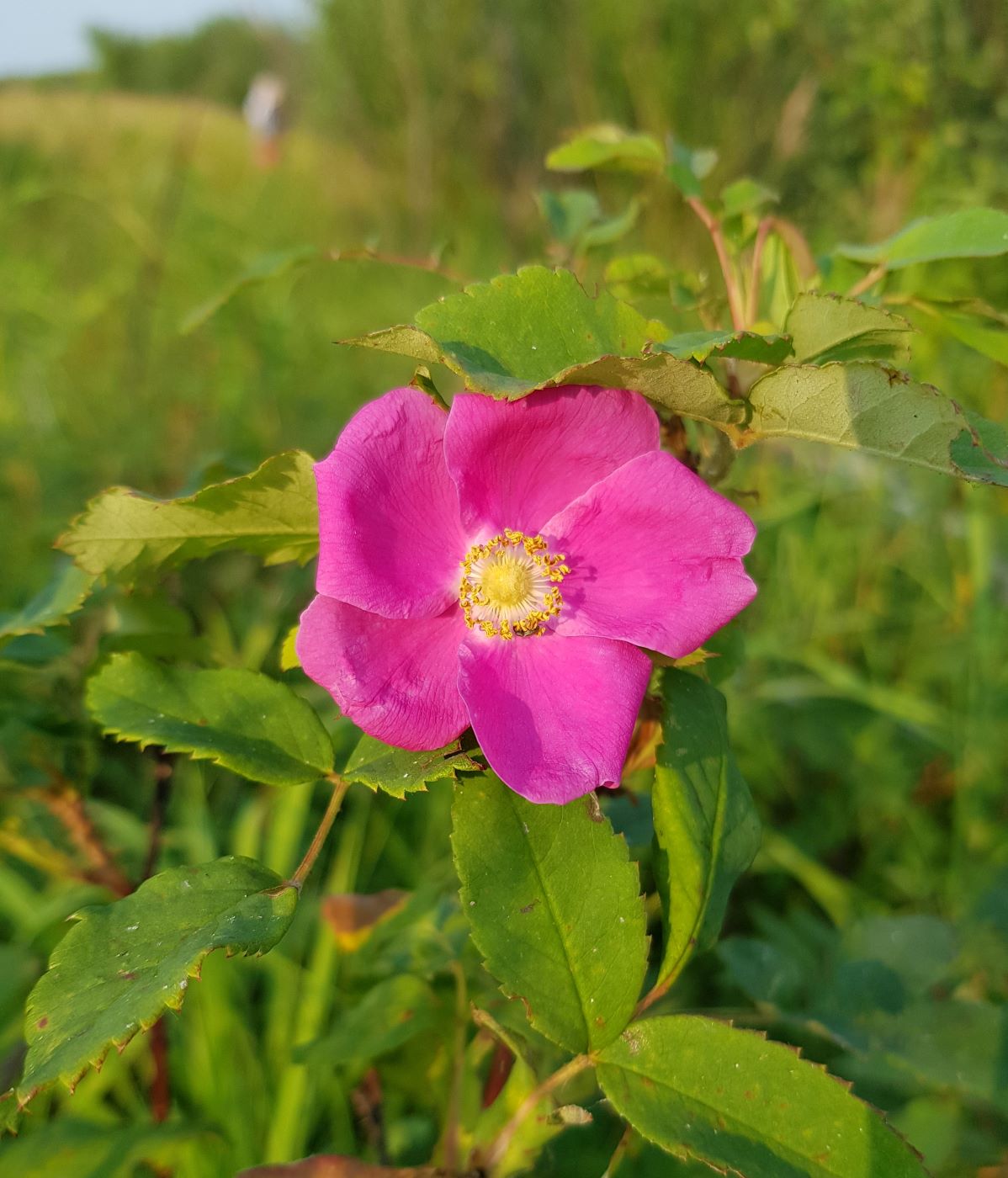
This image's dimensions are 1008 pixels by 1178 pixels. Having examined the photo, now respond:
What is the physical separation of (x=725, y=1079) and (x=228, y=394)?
2.09 meters

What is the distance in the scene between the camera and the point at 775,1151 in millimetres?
420

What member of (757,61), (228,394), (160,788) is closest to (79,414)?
(228,394)

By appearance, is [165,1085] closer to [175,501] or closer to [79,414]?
[175,501]

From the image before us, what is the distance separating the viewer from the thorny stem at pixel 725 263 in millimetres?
558

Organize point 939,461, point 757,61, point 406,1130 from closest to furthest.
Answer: point 939,461 < point 406,1130 < point 757,61

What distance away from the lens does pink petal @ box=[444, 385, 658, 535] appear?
0.43 metres

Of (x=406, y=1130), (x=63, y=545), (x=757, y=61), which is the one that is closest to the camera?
(x=63, y=545)

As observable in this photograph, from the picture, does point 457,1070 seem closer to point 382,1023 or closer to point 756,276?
point 382,1023

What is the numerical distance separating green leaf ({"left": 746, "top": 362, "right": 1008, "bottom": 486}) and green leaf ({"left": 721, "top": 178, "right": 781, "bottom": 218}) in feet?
0.76

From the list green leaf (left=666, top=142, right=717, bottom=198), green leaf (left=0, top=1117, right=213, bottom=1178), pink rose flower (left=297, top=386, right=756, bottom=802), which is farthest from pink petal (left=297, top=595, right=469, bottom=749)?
green leaf (left=0, top=1117, right=213, bottom=1178)

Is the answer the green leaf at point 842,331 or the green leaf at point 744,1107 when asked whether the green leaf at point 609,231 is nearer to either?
the green leaf at point 842,331

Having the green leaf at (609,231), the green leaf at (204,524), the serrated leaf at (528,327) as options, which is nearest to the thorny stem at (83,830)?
the green leaf at (204,524)

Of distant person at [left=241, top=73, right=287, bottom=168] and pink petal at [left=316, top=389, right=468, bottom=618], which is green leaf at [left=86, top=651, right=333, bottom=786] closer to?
pink petal at [left=316, top=389, right=468, bottom=618]

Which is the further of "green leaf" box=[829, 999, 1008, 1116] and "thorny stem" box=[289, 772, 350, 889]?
"green leaf" box=[829, 999, 1008, 1116]
